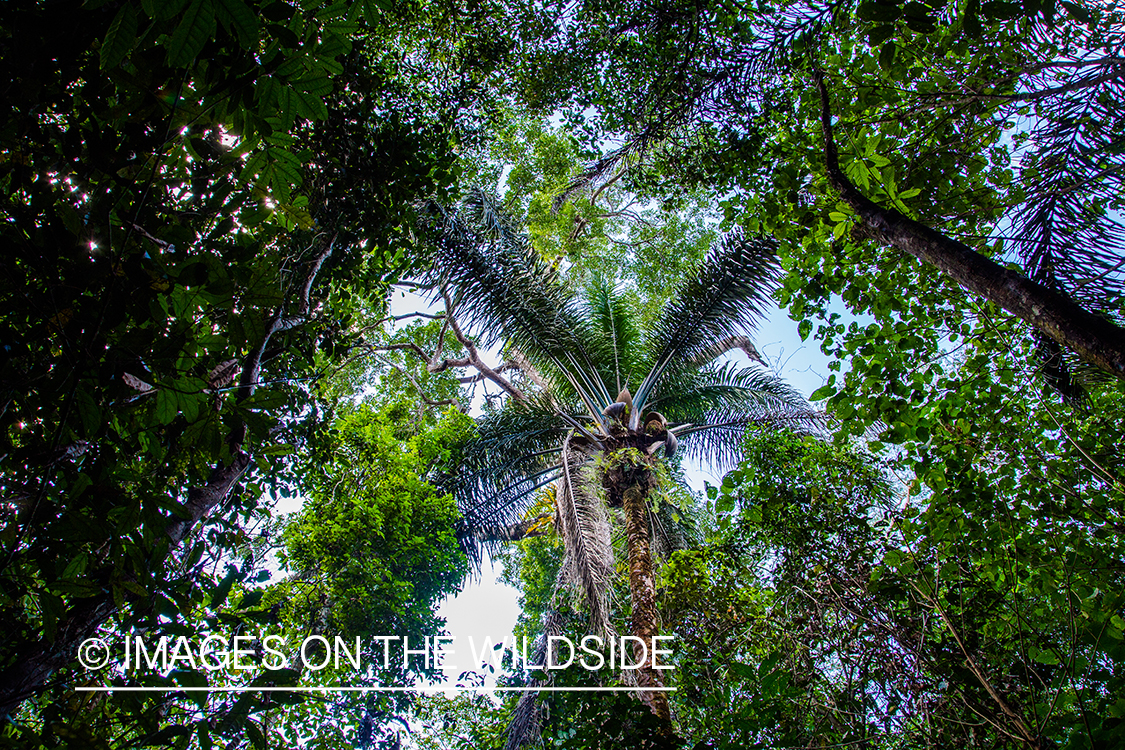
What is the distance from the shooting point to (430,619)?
7016 mm

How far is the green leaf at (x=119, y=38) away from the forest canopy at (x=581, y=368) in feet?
0.04

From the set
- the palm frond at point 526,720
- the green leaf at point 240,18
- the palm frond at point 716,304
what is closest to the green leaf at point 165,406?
the green leaf at point 240,18

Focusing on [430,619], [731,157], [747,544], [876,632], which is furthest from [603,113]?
[430,619]

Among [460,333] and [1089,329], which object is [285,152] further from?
[460,333]

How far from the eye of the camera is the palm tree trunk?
4.34 metres

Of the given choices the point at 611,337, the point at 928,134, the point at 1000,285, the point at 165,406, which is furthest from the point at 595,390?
the point at 165,406

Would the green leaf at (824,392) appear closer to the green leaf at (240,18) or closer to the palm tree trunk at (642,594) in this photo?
the palm tree trunk at (642,594)

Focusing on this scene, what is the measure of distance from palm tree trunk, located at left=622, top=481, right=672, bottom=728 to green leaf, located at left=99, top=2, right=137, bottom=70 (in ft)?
14.0

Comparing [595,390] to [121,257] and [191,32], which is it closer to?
[121,257]

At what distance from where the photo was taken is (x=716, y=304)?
7.14m

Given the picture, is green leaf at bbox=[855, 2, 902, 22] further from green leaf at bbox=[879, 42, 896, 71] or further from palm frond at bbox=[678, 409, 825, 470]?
palm frond at bbox=[678, 409, 825, 470]

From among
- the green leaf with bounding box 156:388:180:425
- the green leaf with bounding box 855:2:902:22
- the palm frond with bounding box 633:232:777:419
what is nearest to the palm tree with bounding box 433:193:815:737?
the palm frond with bounding box 633:232:777:419

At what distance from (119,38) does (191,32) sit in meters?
0.24

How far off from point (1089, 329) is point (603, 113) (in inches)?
157
